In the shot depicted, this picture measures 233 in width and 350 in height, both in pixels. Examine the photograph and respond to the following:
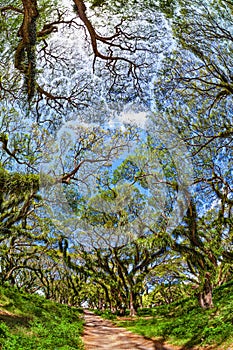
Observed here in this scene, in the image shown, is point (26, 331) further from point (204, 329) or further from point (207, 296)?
point (207, 296)

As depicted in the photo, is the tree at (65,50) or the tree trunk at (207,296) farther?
the tree trunk at (207,296)

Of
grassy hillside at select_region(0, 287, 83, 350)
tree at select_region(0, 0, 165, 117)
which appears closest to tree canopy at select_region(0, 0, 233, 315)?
tree at select_region(0, 0, 165, 117)

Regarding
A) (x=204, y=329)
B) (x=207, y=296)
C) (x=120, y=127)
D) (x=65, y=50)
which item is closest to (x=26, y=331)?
(x=204, y=329)

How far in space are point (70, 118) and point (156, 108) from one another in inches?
77.1

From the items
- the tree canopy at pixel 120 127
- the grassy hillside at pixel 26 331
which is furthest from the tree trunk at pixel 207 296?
the grassy hillside at pixel 26 331

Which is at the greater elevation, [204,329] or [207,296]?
[207,296]

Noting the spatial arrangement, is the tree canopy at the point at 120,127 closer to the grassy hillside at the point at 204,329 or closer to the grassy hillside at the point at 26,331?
the grassy hillside at the point at 204,329

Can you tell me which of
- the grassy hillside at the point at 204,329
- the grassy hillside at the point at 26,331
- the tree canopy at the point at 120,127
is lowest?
the grassy hillside at the point at 204,329

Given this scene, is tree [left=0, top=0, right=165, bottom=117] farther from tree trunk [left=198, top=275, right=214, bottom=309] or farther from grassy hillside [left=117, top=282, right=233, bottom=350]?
tree trunk [left=198, top=275, right=214, bottom=309]

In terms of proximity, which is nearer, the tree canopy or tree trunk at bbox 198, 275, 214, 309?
the tree canopy

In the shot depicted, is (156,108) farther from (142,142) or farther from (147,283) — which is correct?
(147,283)

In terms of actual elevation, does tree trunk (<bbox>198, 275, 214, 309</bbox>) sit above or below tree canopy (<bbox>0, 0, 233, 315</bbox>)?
below

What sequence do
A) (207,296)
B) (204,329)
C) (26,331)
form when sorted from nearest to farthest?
(26,331)
(204,329)
(207,296)

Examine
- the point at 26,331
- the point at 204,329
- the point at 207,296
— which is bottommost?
the point at 204,329
